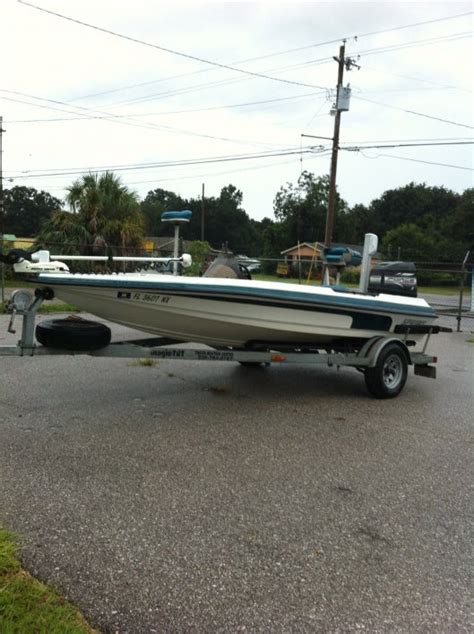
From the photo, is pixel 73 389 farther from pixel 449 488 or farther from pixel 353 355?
pixel 449 488

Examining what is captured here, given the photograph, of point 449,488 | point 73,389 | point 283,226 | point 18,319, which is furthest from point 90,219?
point 283,226

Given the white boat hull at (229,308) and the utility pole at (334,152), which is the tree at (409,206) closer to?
the utility pole at (334,152)

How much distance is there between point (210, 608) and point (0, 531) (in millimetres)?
1193

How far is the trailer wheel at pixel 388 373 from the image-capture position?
6344mm

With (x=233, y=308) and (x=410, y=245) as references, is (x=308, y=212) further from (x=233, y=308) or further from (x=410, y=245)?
(x=233, y=308)

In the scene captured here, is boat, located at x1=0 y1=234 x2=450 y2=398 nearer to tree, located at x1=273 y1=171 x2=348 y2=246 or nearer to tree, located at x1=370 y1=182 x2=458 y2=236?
tree, located at x1=273 y1=171 x2=348 y2=246

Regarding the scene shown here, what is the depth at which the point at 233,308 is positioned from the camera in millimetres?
5562

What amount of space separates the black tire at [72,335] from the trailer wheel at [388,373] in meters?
2.93

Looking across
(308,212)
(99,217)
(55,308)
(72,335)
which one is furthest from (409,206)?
(72,335)

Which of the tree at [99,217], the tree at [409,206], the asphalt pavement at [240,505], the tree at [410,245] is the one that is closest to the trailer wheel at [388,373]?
the asphalt pavement at [240,505]

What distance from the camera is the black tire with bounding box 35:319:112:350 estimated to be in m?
4.87

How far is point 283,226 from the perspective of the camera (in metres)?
72.8

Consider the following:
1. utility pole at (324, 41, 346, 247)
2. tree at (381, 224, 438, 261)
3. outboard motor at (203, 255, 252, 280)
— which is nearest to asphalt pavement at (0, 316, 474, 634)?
outboard motor at (203, 255, 252, 280)

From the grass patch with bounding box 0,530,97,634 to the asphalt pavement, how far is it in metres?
0.08
